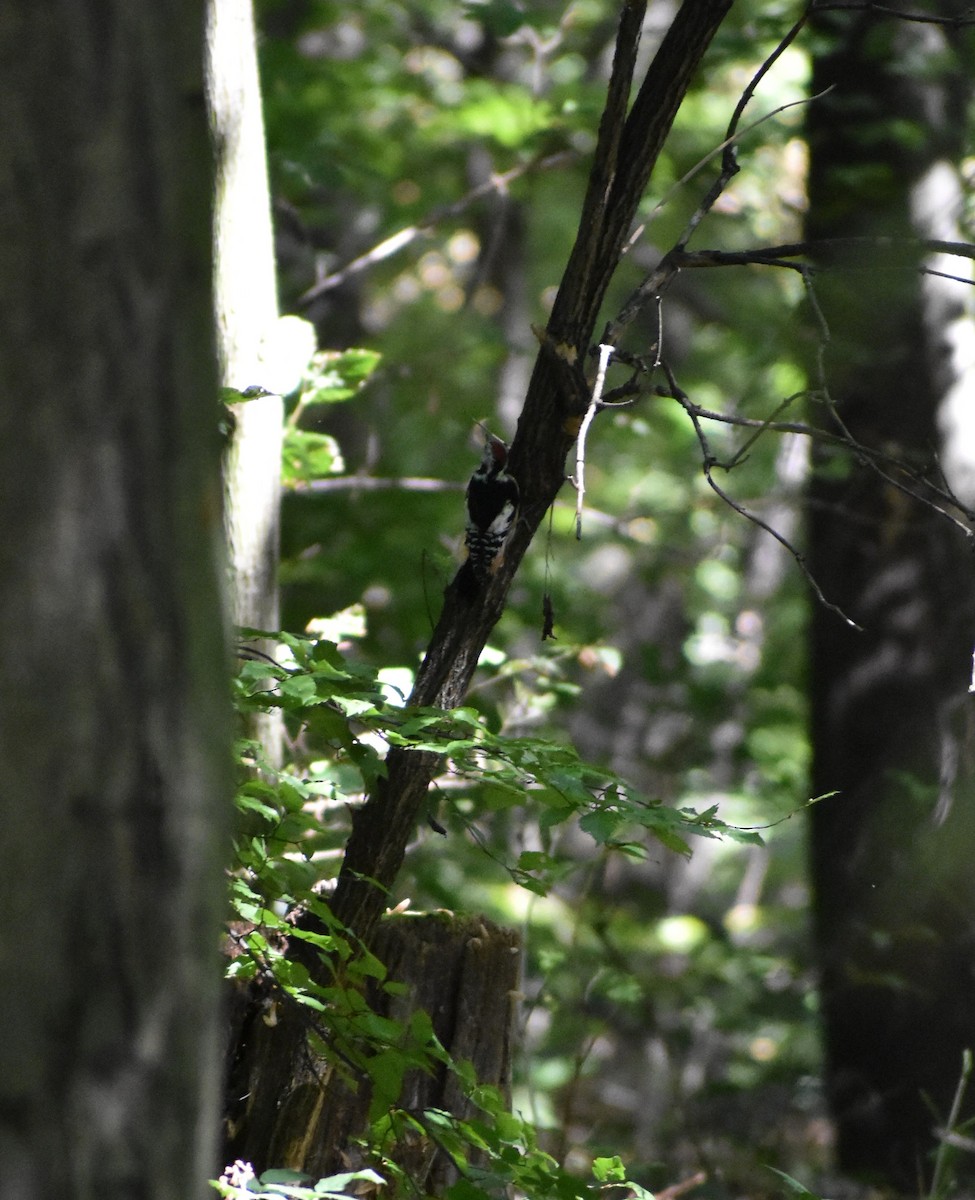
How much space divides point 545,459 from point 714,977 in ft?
13.6

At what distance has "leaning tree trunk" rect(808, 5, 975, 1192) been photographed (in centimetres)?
466

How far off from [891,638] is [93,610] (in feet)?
14.9

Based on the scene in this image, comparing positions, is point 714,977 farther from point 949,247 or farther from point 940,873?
point 949,247

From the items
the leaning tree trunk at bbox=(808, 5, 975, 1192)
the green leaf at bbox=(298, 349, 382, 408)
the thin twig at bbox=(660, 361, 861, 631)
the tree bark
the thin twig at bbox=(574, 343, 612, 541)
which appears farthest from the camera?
the leaning tree trunk at bbox=(808, 5, 975, 1192)

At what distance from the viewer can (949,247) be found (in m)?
2.20

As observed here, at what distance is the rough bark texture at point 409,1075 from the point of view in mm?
2561

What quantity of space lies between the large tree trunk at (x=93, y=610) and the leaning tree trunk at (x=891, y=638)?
3.80 metres

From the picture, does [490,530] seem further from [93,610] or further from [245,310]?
[93,610]

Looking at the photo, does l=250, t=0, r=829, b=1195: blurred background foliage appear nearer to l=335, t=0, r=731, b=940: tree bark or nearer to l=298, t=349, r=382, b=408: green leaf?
l=298, t=349, r=382, b=408: green leaf

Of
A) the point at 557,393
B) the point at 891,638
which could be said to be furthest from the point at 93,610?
the point at 891,638

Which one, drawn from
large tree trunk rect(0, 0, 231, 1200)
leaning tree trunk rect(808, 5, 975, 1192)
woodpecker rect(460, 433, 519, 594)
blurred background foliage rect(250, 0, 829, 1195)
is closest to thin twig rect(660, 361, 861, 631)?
blurred background foliage rect(250, 0, 829, 1195)

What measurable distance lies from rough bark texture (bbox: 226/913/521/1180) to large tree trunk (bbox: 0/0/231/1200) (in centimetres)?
145

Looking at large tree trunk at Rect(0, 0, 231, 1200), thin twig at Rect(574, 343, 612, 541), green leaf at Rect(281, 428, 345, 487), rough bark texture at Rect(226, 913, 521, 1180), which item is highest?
green leaf at Rect(281, 428, 345, 487)

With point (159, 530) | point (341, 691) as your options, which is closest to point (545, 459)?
point (341, 691)
